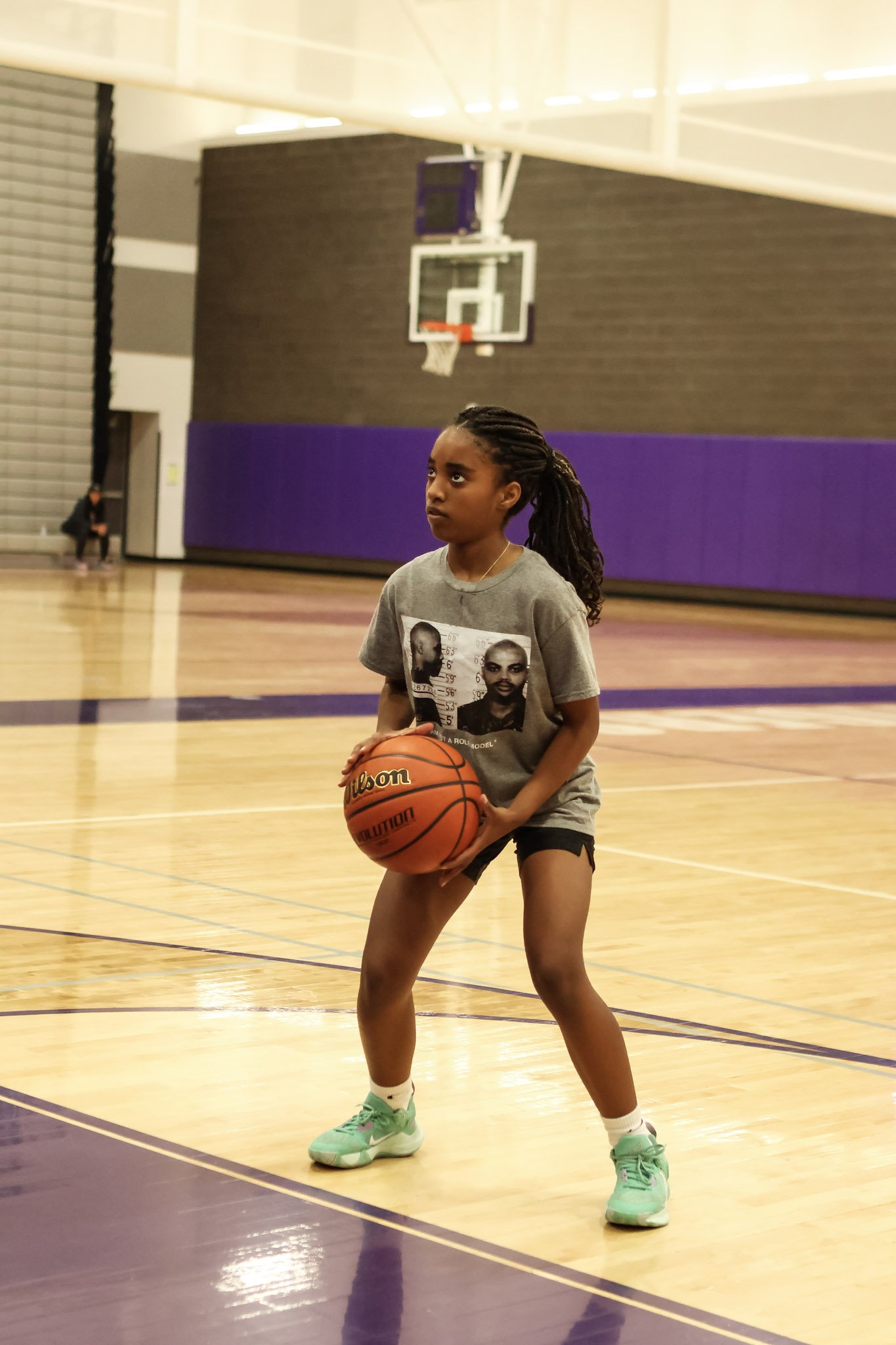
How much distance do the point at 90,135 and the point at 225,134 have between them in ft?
8.04

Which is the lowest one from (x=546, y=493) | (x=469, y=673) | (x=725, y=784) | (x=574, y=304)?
(x=725, y=784)

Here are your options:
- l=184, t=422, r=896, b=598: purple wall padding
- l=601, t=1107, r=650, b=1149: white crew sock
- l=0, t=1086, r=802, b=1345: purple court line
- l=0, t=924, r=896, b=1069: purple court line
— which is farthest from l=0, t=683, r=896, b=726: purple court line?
l=184, t=422, r=896, b=598: purple wall padding

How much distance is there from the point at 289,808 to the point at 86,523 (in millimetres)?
19467

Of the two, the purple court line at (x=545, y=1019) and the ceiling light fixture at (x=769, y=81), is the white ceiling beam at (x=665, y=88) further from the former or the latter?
the purple court line at (x=545, y=1019)

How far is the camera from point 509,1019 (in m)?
4.69

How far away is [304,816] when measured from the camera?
7699mm

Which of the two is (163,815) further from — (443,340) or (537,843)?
(443,340)

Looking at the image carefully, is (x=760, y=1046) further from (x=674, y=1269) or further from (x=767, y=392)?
(x=767, y=392)

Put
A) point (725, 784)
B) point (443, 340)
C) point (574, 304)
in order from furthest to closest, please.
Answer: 1. point (574, 304)
2. point (443, 340)
3. point (725, 784)

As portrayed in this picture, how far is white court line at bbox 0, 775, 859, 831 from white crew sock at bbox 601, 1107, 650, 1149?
163 inches

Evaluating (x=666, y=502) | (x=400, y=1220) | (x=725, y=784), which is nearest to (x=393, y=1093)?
(x=400, y=1220)

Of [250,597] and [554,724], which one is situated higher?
[554,724]

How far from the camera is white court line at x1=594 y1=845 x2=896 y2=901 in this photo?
662 centimetres

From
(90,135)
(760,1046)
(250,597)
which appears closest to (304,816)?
(760,1046)
